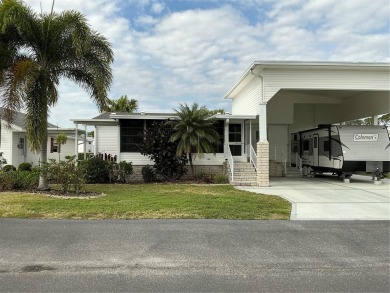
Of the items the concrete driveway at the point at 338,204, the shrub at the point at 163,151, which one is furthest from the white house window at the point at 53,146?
the concrete driveway at the point at 338,204

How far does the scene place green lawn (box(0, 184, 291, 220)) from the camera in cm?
880

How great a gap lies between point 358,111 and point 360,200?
13295 millimetres

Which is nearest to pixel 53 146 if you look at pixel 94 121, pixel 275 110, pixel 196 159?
pixel 94 121

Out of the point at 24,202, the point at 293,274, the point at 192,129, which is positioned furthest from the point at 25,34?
the point at 293,274

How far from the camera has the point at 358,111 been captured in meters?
23.5

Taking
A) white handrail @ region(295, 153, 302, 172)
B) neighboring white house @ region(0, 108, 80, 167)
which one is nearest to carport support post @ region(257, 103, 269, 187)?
white handrail @ region(295, 153, 302, 172)

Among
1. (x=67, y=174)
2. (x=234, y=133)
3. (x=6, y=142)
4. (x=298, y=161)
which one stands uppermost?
(x=234, y=133)

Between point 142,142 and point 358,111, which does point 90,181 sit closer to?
point 142,142

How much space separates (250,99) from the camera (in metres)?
19.8

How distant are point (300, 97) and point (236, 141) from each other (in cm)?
778

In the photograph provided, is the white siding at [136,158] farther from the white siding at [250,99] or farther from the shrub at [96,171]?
the white siding at [250,99]

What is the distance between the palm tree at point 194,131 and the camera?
16797 mm

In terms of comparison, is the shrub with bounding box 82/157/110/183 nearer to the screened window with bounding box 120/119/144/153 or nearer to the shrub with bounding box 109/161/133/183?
the shrub with bounding box 109/161/133/183

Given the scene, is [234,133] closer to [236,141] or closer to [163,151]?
[236,141]
